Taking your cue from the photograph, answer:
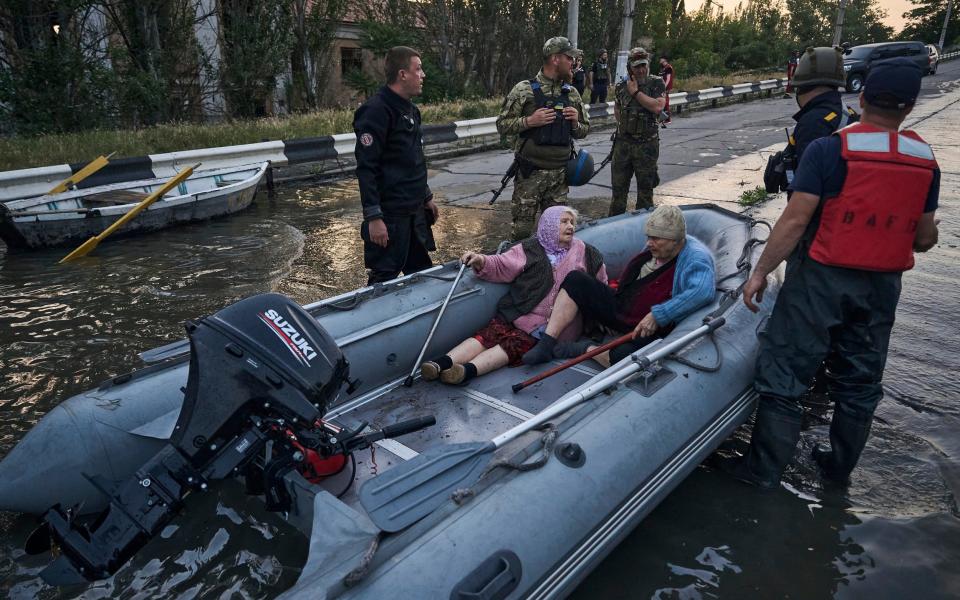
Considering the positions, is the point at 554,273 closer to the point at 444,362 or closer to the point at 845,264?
the point at 444,362

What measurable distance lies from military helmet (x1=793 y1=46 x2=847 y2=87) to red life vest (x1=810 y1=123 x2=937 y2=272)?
1153 millimetres

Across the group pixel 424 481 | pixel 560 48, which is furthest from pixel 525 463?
pixel 560 48

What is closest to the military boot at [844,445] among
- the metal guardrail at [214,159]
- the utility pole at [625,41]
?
the metal guardrail at [214,159]

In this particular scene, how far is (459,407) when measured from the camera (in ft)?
10.7

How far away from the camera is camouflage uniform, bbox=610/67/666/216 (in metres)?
5.96

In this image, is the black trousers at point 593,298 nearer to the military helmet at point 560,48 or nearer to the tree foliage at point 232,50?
the military helmet at point 560,48

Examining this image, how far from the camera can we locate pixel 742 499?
2836 millimetres

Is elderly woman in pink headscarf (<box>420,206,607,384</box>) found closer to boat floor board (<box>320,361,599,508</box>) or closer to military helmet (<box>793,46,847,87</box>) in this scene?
boat floor board (<box>320,361,599,508</box>)

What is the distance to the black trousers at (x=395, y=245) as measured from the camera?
12.6 feet

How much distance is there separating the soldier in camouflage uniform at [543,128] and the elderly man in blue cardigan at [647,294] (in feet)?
5.43

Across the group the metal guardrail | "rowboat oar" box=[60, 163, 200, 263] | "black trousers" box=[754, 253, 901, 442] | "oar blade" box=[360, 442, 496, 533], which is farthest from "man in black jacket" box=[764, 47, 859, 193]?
the metal guardrail

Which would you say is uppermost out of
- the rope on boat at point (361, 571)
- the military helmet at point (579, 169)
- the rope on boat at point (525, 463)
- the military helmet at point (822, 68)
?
the military helmet at point (822, 68)

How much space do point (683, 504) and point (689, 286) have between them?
1.11m

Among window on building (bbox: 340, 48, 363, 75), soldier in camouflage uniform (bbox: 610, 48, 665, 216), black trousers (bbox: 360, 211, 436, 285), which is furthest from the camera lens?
window on building (bbox: 340, 48, 363, 75)
